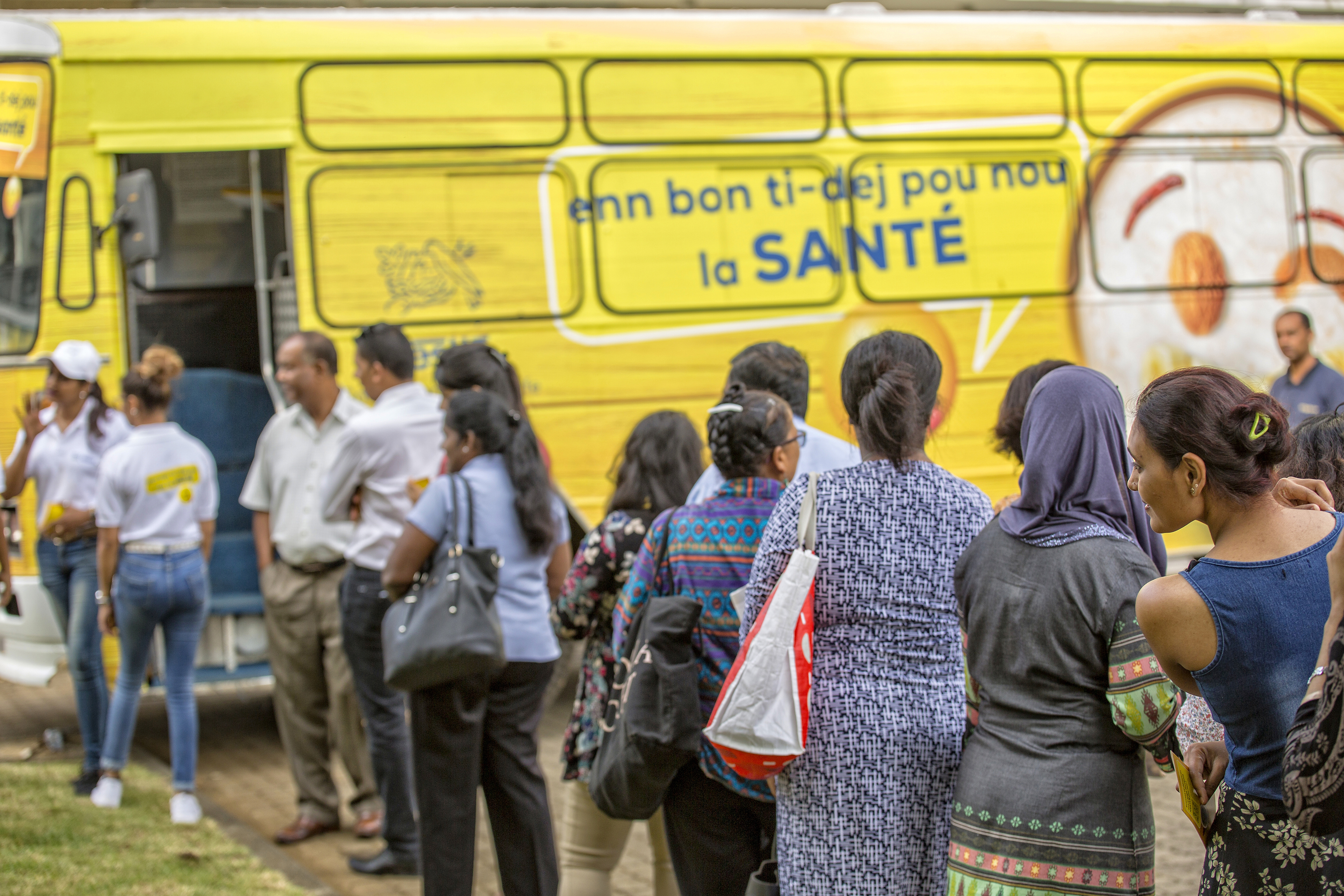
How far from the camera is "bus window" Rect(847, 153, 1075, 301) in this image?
7.04 meters

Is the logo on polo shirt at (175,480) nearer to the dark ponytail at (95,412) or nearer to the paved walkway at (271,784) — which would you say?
the dark ponytail at (95,412)

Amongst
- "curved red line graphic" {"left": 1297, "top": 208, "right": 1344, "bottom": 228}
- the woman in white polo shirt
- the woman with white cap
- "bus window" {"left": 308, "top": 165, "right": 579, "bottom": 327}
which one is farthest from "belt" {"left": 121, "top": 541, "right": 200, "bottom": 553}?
"curved red line graphic" {"left": 1297, "top": 208, "right": 1344, "bottom": 228}

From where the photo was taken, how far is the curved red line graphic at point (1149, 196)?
739 cm

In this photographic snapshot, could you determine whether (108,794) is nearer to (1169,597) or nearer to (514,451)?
(514,451)

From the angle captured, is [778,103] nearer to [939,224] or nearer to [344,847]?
[939,224]

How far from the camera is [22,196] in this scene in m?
6.39

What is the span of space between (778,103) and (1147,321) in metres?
2.57

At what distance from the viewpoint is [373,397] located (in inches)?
198

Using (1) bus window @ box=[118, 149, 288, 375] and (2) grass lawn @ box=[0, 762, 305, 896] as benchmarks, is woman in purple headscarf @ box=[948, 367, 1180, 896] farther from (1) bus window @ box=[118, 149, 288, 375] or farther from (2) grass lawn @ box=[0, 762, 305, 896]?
(1) bus window @ box=[118, 149, 288, 375]

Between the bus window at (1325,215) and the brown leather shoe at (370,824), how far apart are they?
6.25 metres

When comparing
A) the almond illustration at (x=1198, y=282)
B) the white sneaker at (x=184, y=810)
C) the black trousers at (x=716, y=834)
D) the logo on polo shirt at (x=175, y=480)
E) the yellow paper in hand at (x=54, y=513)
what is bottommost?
the white sneaker at (x=184, y=810)

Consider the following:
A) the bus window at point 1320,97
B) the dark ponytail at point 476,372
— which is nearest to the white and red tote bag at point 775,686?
the dark ponytail at point 476,372

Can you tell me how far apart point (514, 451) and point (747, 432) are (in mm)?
1106

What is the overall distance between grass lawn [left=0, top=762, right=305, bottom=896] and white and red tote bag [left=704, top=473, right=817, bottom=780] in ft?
8.69
